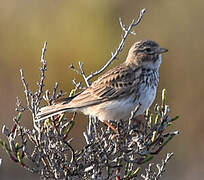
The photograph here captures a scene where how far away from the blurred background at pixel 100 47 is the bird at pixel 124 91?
5.30 metres

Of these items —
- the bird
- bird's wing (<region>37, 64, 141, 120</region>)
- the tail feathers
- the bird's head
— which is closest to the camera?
the tail feathers

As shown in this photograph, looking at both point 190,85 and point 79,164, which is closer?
point 79,164

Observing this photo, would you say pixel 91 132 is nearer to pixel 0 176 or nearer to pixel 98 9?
pixel 0 176

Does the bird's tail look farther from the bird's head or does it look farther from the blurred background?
the blurred background

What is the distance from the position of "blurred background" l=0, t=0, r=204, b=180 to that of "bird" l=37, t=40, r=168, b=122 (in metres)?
5.30

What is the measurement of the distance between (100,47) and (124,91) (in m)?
6.76

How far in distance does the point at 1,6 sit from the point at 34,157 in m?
9.04

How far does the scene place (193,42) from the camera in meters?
12.8

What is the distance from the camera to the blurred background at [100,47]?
493 inches

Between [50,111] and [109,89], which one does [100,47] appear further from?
[50,111]

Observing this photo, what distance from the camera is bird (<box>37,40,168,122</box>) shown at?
6.36m

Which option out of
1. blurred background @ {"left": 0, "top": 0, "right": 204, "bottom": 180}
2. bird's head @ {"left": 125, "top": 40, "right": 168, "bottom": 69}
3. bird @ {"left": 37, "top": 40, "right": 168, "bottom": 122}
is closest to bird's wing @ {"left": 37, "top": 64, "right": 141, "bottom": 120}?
bird @ {"left": 37, "top": 40, "right": 168, "bottom": 122}

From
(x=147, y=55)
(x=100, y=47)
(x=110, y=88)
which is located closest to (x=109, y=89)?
(x=110, y=88)

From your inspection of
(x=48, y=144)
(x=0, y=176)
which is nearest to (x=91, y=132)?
(x=48, y=144)
